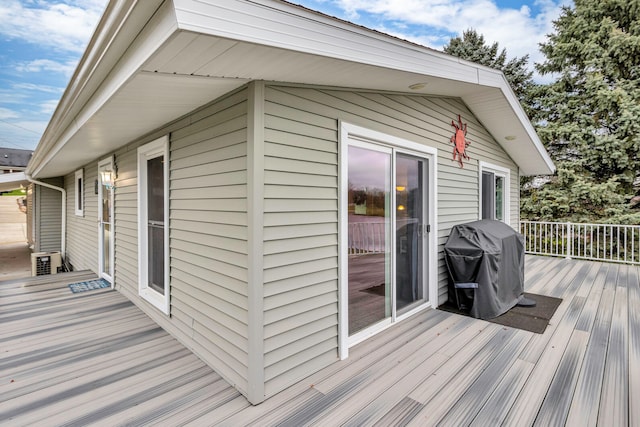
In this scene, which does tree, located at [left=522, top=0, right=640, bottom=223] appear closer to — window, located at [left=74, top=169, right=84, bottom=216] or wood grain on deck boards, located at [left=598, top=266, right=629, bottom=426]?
wood grain on deck boards, located at [left=598, top=266, right=629, bottom=426]

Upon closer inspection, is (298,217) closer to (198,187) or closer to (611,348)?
(198,187)

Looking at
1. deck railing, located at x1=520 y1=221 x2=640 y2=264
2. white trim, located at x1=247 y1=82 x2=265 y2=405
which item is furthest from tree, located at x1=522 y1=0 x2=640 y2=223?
white trim, located at x1=247 y1=82 x2=265 y2=405

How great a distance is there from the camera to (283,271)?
7.29 ft

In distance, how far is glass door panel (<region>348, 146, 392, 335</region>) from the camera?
2.88 m

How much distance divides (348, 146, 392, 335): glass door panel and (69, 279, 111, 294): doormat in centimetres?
399

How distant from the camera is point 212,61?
1650mm

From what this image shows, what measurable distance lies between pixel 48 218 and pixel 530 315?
11.2m

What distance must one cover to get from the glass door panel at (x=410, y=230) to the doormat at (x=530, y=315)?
1.96 ft

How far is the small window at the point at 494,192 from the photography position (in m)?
5.46

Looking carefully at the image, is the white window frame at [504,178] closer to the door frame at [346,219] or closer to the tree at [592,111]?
the door frame at [346,219]

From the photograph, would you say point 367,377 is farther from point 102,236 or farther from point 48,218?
point 48,218

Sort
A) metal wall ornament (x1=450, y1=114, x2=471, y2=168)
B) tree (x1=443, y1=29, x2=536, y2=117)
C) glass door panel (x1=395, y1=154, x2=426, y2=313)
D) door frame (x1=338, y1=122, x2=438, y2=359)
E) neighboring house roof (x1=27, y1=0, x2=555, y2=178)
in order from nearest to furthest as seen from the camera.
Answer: neighboring house roof (x1=27, y1=0, x2=555, y2=178) → door frame (x1=338, y1=122, x2=438, y2=359) → glass door panel (x1=395, y1=154, x2=426, y2=313) → metal wall ornament (x1=450, y1=114, x2=471, y2=168) → tree (x1=443, y1=29, x2=536, y2=117)

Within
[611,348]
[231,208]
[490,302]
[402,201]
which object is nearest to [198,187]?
[231,208]

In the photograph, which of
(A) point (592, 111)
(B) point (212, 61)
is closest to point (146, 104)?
(B) point (212, 61)
